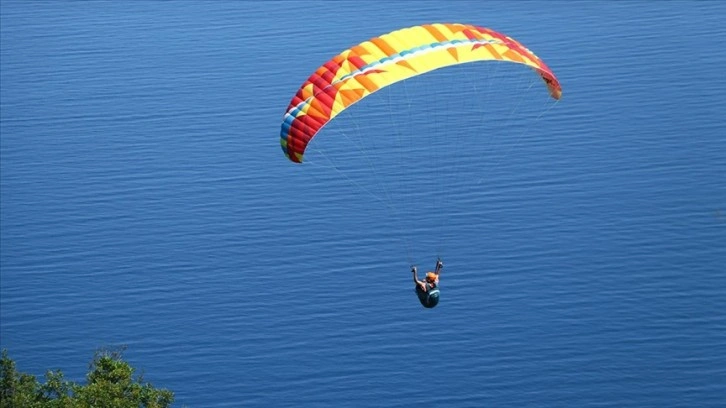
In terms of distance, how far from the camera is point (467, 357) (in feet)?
211

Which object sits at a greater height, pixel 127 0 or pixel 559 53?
pixel 127 0

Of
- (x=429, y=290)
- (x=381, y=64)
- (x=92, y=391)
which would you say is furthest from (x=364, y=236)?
(x=381, y=64)

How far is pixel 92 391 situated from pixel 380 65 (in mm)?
14584

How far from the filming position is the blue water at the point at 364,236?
63938mm

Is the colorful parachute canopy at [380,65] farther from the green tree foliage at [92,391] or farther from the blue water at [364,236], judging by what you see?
the blue water at [364,236]

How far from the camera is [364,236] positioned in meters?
73.0

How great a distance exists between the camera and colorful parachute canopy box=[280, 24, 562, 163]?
3956 cm

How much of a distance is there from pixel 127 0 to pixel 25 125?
2600 centimetres

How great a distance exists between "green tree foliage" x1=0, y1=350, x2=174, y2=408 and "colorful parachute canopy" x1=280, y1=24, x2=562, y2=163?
452 inches

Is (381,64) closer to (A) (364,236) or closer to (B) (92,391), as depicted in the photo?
(B) (92,391)

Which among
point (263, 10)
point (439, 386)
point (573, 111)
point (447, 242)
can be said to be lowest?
point (439, 386)

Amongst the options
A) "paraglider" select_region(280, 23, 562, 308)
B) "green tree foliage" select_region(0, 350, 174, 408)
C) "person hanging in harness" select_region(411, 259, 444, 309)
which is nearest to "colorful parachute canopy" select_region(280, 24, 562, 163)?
"paraglider" select_region(280, 23, 562, 308)

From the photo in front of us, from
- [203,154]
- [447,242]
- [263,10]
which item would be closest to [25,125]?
[203,154]

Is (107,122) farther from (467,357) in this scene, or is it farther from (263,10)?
(467,357)
